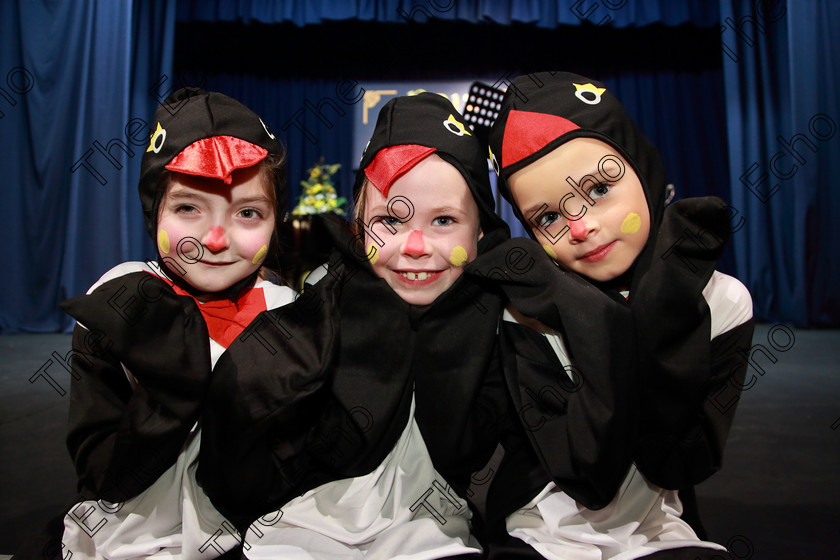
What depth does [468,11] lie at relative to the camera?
21.5 ft

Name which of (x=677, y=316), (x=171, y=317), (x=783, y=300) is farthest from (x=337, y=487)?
(x=783, y=300)

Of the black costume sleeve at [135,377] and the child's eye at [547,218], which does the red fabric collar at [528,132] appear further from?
the black costume sleeve at [135,377]

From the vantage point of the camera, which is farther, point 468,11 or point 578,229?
point 468,11

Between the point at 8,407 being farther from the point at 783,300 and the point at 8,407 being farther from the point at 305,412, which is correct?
the point at 783,300

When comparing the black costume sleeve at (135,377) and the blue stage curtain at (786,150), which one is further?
the blue stage curtain at (786,150)

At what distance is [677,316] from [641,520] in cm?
43

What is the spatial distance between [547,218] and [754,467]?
166cm

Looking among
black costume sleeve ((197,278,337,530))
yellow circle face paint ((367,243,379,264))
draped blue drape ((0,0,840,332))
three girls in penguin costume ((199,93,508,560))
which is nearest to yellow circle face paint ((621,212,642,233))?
three girls in penguin costume ((199,93,508,560))

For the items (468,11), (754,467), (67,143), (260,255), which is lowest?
(754,467)

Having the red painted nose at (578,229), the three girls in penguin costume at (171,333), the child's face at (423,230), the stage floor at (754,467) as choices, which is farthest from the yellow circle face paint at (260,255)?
the stage floor at (754,467)

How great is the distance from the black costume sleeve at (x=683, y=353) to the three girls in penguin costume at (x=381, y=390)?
0.30m

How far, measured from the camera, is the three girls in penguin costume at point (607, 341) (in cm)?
112

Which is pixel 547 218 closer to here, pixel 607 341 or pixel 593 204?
pixel 593 204

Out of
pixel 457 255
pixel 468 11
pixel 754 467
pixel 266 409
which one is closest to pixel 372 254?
pixel 457 255
